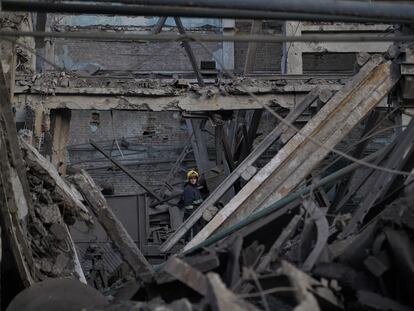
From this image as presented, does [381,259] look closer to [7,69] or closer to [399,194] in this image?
[399,194]

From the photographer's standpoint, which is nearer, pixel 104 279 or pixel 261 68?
pixel 104 279

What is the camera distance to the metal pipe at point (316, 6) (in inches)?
179

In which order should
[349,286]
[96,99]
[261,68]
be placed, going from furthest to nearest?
[261,68], [96,99], [349,286]

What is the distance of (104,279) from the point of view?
10.1 metres

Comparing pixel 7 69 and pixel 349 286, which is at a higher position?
pixel 7 69

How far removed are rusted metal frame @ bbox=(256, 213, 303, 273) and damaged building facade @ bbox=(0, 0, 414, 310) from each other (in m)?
0.01

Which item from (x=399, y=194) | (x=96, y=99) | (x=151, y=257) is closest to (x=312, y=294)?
(x=399, y=194)

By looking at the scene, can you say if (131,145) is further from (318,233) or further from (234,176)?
(318,233)

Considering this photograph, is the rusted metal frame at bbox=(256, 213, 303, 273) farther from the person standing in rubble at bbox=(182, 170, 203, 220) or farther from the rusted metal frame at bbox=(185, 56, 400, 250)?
the person standing in rubble at bbox=(182, 170, 203, 220)

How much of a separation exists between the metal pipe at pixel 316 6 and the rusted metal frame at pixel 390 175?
210 cm

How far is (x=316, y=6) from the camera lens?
4594mm

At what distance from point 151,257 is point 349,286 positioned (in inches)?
300

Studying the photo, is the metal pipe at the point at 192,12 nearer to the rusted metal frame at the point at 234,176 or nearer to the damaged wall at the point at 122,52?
the rusted metal frame at the point at 234,176

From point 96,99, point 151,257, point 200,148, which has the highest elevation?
point 96,99
